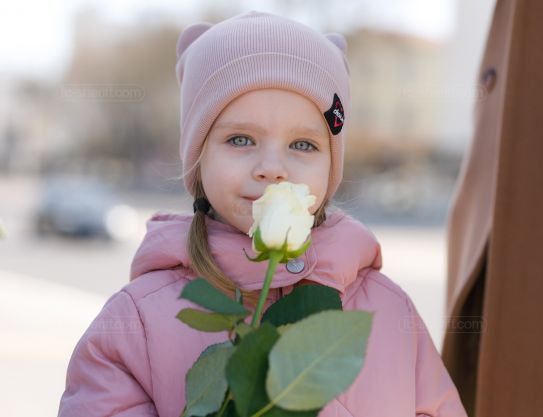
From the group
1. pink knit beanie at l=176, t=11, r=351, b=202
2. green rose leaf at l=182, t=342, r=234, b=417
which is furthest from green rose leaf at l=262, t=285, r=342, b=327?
pink knit beanie at l=176, t=11, r=351, b=202

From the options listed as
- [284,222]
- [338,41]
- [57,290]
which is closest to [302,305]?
[284,222]

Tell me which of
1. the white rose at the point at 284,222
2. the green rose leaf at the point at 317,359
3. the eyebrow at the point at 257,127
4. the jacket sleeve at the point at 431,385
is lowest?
the jacket sleeve at the point at 431,385

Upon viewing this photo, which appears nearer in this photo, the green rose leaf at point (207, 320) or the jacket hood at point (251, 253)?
the green rose leaf at point (207, 320)

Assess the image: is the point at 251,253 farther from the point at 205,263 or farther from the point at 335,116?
the point at 335,116

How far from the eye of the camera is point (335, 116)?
5.15 feet

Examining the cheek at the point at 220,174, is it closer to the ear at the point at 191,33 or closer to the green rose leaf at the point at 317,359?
the ear at the point at 191,33

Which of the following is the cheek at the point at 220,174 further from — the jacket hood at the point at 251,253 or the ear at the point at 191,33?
the ear at the point at 191,33

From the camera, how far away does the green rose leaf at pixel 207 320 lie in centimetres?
109

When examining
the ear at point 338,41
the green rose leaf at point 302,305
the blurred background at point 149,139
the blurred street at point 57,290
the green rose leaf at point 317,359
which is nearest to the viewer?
the green rose leaf at point 317,359

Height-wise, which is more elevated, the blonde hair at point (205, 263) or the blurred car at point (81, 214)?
the blonde hair at point (205, 263)

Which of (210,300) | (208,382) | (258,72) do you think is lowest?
(208,382)

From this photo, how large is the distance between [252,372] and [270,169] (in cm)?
47

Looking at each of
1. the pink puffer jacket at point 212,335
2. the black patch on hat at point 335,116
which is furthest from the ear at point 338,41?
the pink puffer jacket at point 212,335

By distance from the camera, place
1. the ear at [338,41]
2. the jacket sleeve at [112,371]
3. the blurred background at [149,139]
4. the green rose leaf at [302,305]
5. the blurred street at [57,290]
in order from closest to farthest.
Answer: the green rose leaf at [302,305]
the jacket sleeve at [112,371]
the ear at [338,41]
the blurred street at [57,290]
the blurred background at [149,139]
